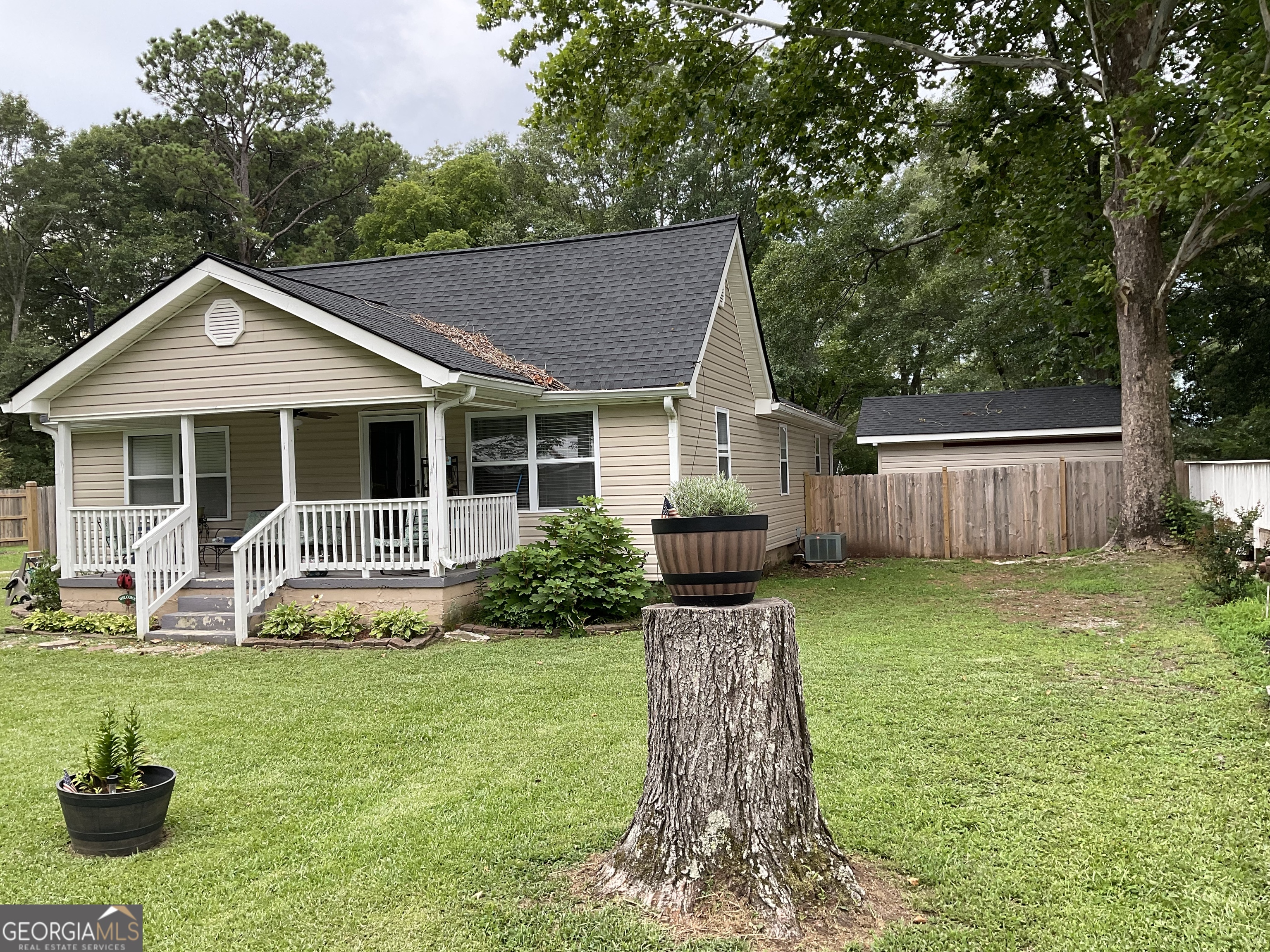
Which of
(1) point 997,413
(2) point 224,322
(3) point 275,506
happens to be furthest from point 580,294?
(1) point 997,413

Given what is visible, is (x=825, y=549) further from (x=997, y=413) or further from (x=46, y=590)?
(x=46, y=590)

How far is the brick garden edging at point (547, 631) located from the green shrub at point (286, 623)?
171cm

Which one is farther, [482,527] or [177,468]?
[177,468]

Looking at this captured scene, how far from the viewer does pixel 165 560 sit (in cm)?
1047

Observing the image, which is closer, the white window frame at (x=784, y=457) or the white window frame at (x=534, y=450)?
the white window frame at (x=534, y=450)

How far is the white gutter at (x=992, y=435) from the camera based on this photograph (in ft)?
62.0

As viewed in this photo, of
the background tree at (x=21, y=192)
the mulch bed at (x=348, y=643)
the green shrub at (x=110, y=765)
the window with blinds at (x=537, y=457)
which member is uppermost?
the background tree at (x=21, y=192)

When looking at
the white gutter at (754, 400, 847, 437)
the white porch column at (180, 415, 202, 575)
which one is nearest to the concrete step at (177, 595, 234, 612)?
the white porch column at (180, 415, 202, 575)

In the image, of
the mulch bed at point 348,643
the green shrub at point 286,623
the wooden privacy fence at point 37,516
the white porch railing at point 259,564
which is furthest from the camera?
the wooden privacy fence at point 37,516

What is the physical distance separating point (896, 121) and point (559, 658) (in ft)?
42.3

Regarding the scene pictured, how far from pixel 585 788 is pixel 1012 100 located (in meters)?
16.6

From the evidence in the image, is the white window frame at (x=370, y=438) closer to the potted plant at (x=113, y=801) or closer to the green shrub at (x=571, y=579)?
the green shrub at (x=571, y=579)

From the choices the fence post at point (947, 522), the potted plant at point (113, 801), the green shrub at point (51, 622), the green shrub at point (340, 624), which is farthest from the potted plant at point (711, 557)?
the fence post at point (947, 522)

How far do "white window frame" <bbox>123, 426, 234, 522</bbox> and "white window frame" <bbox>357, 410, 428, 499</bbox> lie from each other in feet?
7.18
